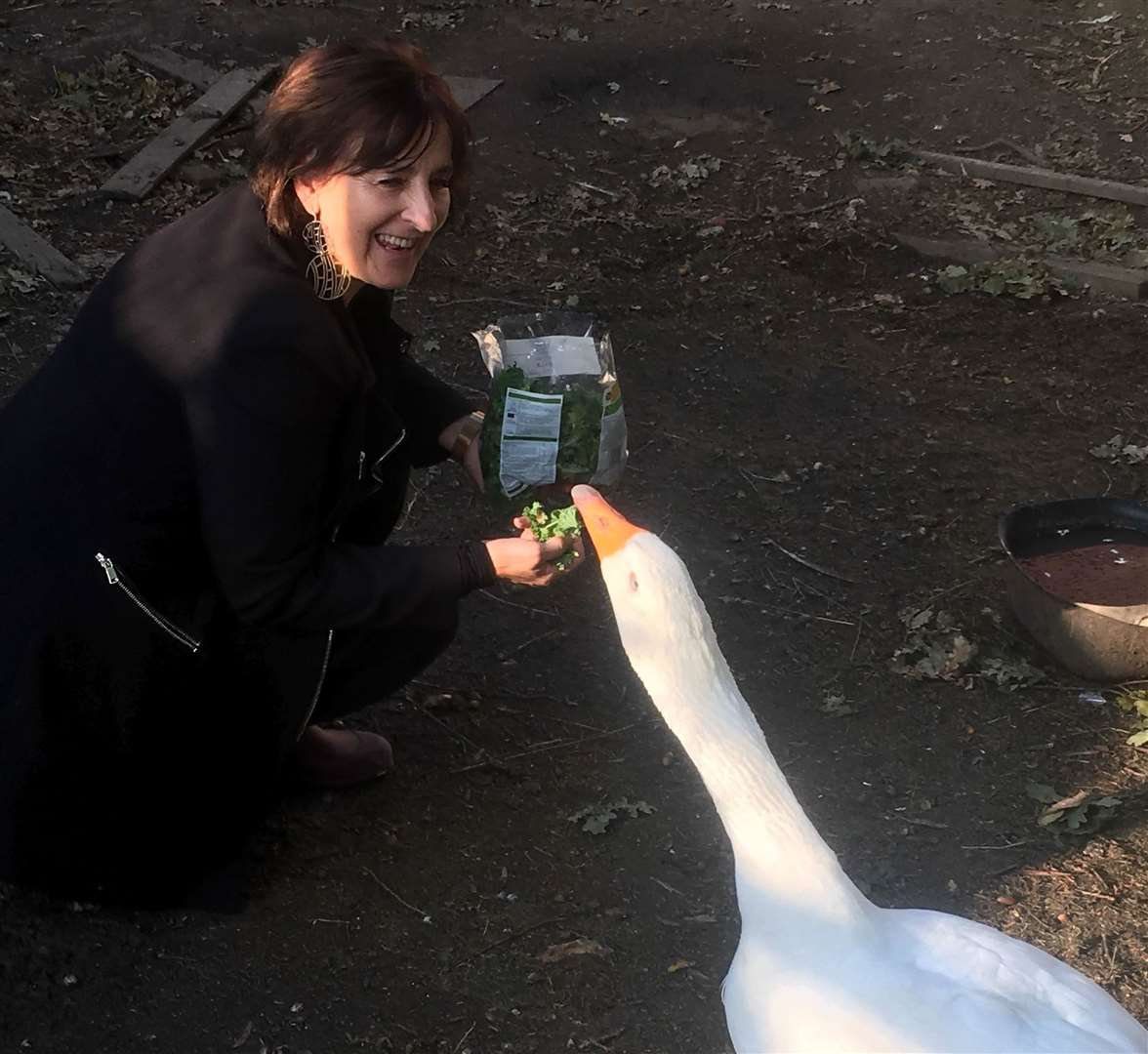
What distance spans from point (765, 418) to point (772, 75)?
11.1ft

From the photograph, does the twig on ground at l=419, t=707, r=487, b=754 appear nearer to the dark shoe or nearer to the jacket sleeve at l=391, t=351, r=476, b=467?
the dark shoe

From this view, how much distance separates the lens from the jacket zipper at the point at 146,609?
2.39 metres

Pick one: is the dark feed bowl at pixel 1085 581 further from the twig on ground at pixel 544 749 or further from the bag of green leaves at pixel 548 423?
the bag of green leaves at pixel 548 423

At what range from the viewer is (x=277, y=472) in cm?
227

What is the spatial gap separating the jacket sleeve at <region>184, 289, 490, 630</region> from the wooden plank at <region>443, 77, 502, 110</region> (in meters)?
4.82

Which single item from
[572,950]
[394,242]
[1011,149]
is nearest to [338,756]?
[572,950]

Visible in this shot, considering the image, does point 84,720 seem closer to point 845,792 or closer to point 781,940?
point 781,940

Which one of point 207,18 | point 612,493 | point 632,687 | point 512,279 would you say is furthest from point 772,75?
point 632,687

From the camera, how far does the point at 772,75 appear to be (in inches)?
284

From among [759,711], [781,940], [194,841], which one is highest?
[781,940]

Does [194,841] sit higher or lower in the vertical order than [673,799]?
higher

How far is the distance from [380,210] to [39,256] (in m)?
3.37

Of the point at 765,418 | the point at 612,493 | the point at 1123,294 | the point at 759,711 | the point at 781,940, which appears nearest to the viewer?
the point at 781,940

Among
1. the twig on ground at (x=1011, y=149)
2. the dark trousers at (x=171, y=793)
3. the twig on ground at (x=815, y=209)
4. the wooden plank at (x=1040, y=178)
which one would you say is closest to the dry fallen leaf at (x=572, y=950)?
the dark trousers at (x=171, y=793)
